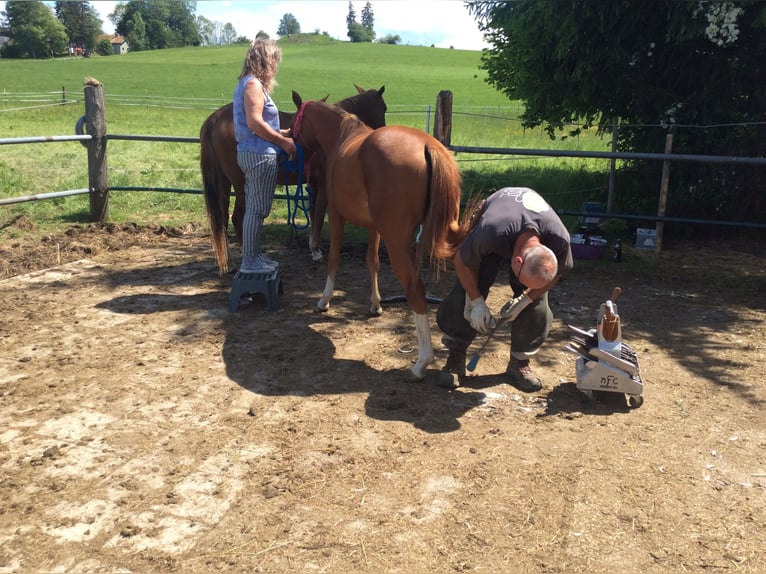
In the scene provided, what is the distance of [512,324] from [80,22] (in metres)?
71.0

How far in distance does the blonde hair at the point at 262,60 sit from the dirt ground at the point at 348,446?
175 centimetres

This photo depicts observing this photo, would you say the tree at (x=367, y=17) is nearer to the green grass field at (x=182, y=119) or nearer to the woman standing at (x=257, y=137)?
the green grass field at (x=182, y=119)

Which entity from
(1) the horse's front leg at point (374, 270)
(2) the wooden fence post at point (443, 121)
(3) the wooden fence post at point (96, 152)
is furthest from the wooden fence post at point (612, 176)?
(3) the wooden fence post at point (96, 152)

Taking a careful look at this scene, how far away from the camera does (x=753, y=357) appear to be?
162 inches

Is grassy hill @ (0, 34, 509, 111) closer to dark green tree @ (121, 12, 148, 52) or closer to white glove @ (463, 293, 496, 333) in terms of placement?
dark green tree @ (121, 12, 148, 52)

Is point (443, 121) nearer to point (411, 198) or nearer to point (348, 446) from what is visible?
point (411, 198)

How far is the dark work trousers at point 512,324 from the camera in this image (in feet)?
11.6

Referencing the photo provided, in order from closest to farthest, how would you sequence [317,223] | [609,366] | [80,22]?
[609,366] → [317,223] → [80,22]

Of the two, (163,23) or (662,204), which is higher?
(163,23)

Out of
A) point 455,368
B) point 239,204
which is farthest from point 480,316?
point 239,204

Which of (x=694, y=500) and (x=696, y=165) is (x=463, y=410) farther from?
(x=696, y=165)

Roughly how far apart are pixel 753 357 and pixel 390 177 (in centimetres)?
267

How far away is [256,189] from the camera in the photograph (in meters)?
4.86

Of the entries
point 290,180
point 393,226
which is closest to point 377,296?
point 393,226
